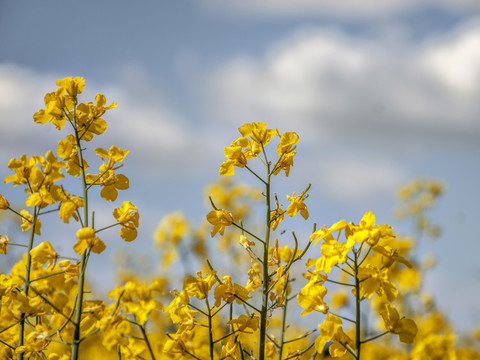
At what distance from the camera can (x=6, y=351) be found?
274cm

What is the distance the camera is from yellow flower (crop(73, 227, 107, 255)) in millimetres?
2223

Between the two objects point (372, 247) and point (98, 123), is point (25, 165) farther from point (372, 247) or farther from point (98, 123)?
point (372, 247)

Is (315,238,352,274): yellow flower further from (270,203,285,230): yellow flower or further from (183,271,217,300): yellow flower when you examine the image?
(183,271,217,300): yellow flower

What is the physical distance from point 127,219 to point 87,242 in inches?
9.7

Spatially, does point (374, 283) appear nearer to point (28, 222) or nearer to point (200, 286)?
point (200, 286)

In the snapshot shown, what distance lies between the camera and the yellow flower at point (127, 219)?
2.45 metres

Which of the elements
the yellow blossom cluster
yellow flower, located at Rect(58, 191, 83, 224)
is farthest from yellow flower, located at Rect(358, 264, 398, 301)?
yellow flower, located at Rect(58, 191, 83, 224)

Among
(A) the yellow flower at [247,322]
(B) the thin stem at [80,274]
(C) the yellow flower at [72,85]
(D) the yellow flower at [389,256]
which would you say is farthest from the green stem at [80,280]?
(D) the yellow flower at [389,256]

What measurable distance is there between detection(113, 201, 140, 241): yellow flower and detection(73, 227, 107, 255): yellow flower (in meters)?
0.19

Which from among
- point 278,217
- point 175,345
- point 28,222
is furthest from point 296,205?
point 28,222

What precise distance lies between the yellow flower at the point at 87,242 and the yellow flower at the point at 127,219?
19 cm

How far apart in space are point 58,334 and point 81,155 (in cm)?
74

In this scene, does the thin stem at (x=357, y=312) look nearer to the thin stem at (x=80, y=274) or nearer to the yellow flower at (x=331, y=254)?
the yellow flower at (x=331, y=254)

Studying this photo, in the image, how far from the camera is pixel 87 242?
7.36 ft
